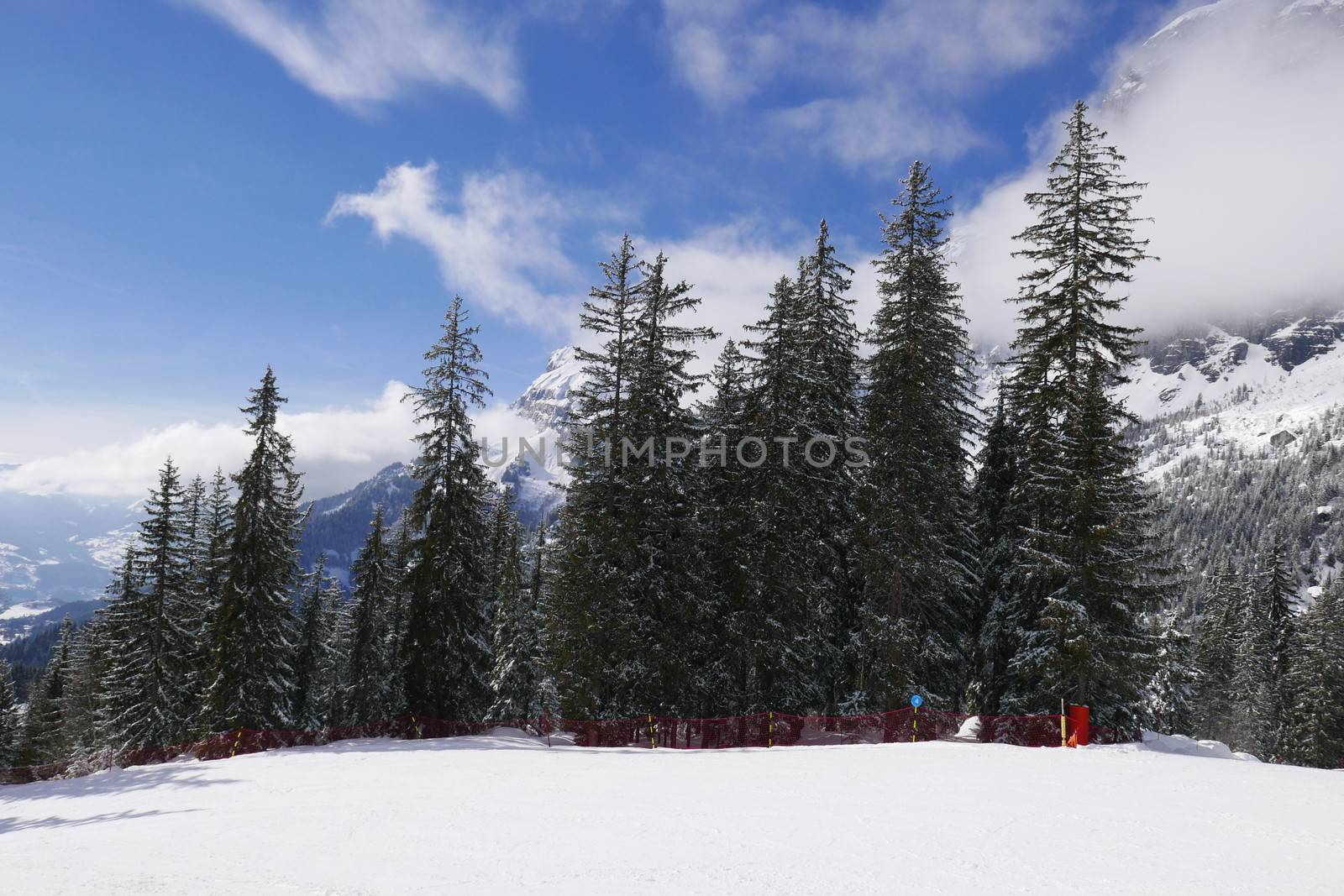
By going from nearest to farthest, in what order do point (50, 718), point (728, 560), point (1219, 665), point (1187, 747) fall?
point (1187, 747), point (728, 560), point (50, 718), point (1219, 665)

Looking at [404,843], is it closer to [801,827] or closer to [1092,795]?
[801,827]

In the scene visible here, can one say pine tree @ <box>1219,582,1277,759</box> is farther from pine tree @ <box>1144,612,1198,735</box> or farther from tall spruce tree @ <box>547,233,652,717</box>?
tall spruce tree @ <box>547,233,652,717</box>

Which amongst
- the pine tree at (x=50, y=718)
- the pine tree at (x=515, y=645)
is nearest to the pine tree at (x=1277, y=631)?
the pine tree at (x=515, y=645)

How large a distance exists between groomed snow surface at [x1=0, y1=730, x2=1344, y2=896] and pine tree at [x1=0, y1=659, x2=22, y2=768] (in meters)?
51.6

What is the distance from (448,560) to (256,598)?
8.06 metres

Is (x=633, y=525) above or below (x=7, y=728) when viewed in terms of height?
A: above

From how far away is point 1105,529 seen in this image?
19969 millimetres

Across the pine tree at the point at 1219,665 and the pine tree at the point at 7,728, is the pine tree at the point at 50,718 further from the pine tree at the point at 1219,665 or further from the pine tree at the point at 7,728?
the pine tree at the point at 1219,665

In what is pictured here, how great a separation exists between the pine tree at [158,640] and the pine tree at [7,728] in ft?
107

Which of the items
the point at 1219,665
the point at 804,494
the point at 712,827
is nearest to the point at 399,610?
the point at 804,494

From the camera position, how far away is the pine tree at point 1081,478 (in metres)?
20.2

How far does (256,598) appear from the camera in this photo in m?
28.0

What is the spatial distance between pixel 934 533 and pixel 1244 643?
51.3 meters

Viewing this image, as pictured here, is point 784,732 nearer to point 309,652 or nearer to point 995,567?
point 995,567
